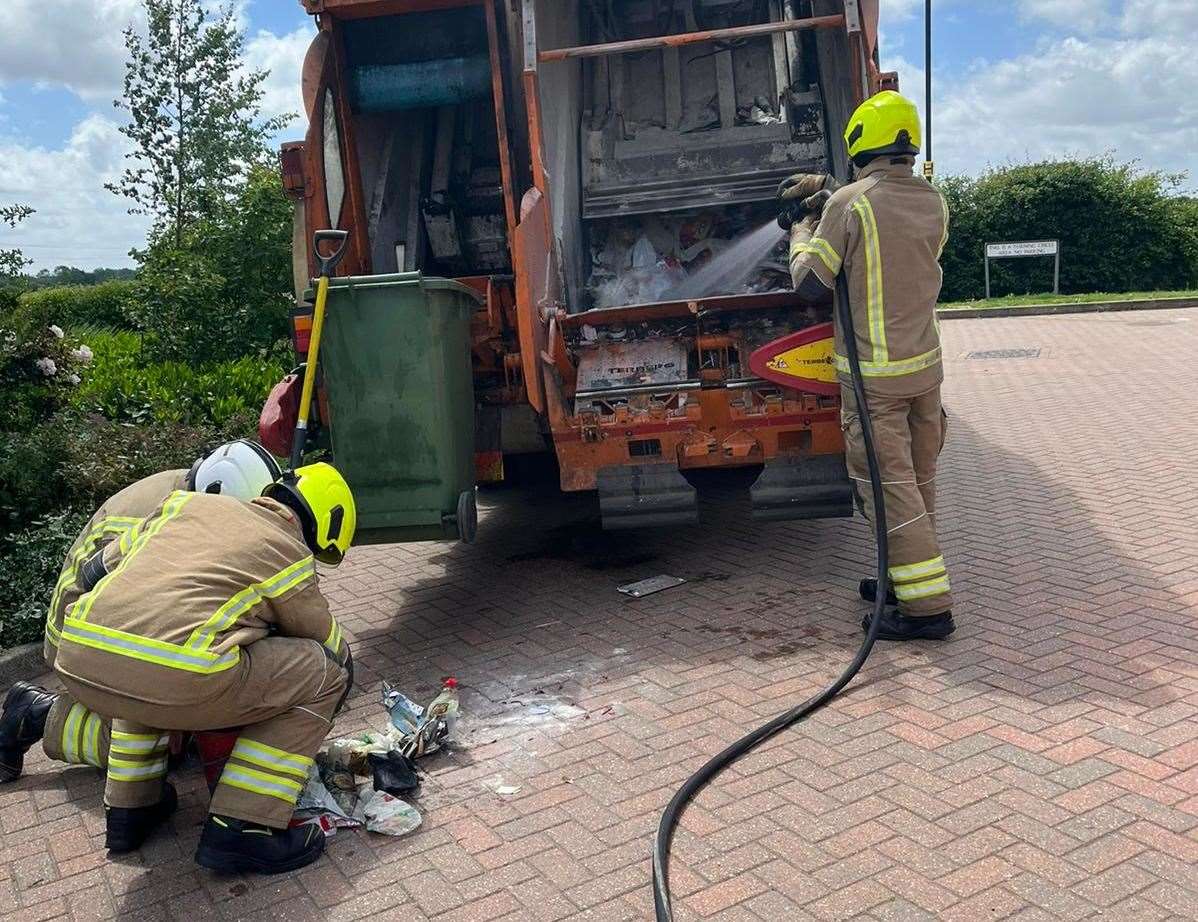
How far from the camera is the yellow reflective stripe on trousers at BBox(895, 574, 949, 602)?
13.7ft

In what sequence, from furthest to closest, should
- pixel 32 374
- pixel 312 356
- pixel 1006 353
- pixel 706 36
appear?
pixel 1006 353, pixel 32 374, pixel 706 36, pixel 312 356

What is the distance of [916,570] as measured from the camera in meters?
4.19

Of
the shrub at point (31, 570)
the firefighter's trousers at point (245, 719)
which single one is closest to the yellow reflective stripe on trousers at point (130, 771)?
the firefighter's trousers at point (245, 719)

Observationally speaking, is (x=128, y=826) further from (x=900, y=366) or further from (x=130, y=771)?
(x=900, y=366)

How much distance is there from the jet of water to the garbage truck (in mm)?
15

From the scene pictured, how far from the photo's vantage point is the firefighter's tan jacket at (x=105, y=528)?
3.19 meters

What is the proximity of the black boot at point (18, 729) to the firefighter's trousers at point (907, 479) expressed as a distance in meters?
2.92

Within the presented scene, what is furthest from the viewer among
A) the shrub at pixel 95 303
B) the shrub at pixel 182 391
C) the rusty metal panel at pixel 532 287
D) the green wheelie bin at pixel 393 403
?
the shrub at pixel 95 303

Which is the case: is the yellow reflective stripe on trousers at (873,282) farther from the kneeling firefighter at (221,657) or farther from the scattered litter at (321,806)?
the scattered litter at (321,806)

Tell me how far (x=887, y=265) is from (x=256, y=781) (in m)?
2.78

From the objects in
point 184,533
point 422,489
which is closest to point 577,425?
point 422,489

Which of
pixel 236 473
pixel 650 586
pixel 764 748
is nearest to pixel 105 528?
pixel 236 473

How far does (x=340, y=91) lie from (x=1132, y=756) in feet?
14.7

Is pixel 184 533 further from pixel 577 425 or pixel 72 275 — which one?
pixel 72 275
